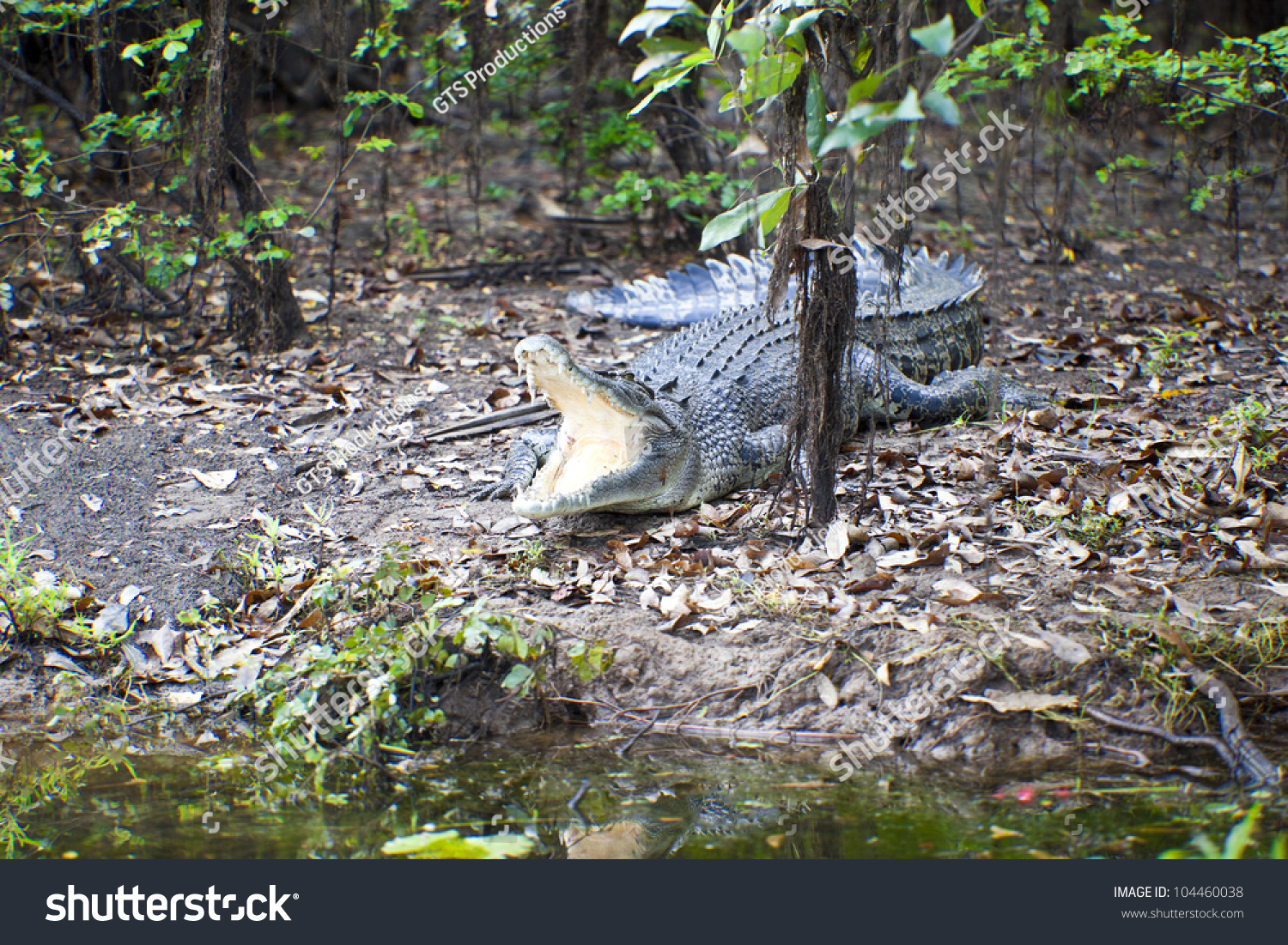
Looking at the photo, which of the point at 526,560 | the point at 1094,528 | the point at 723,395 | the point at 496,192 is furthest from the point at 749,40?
the point at 496,192

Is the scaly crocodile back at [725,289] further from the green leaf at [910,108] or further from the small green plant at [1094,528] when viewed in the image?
the green leaf at [910,108]

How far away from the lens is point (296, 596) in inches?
151

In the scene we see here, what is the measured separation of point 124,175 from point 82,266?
1249 millimetres

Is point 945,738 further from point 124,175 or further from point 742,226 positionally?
point 124,175

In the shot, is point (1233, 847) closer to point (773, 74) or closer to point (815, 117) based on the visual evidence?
point (815, 117)

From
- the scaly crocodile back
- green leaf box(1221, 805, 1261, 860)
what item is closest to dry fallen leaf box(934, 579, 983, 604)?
green leaf box(1221, 805, 1261, 860)

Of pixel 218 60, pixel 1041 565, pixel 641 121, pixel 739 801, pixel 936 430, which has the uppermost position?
pixel 641 121

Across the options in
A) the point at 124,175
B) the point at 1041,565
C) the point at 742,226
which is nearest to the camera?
the point at 742,226

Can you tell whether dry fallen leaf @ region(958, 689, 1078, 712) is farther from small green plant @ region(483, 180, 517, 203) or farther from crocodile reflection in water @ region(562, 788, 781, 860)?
small green plant @ region(483, 180, 517, 203)

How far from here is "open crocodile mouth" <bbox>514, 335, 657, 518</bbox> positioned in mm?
3877

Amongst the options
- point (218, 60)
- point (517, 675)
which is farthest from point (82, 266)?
point (517, 675)

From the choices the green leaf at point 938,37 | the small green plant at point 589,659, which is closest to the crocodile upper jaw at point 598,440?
the small green plant at point 589,659

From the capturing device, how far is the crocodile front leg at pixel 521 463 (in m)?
4.54

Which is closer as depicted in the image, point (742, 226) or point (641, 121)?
point (742, 226)
